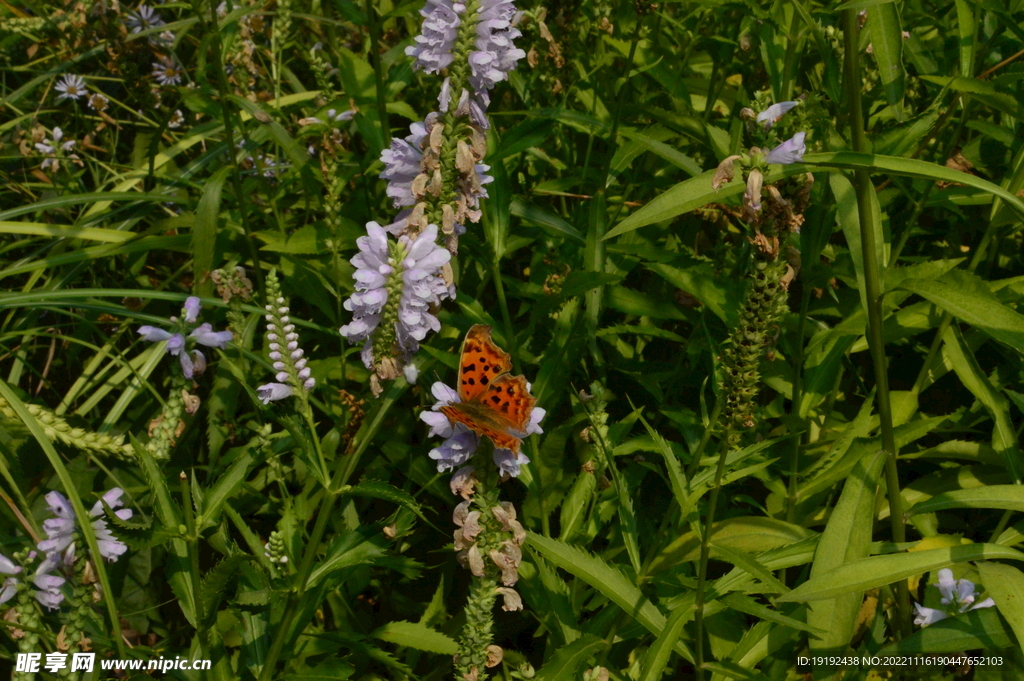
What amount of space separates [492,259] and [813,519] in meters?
1.47

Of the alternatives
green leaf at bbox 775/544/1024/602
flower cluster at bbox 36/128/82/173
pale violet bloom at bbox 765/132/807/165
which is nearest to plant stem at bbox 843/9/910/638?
pale violet bloom at bbox 765/132/807/165

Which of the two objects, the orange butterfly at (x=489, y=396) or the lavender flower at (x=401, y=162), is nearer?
the orange butterfly at (x=489, y=396)

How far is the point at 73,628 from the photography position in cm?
212

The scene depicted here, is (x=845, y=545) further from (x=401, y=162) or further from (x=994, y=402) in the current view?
(x=401, y=162)

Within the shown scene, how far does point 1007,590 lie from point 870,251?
919mm

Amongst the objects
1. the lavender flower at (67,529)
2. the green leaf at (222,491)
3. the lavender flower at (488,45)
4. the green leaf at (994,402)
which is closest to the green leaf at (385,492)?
the green leaf at (222,491)

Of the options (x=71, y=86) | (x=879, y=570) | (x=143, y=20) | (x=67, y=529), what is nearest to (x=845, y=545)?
(x=879, y=570)

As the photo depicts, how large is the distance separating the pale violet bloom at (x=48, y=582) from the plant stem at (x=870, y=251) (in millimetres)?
2426

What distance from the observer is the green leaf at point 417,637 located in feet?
8.14

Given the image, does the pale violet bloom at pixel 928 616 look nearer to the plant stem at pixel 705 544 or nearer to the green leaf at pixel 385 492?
the plant stem at pixel 705 544

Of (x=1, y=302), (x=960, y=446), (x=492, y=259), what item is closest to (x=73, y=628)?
(x=1, y=302)

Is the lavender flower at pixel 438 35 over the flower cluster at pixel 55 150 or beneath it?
over

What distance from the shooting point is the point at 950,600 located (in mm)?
2521

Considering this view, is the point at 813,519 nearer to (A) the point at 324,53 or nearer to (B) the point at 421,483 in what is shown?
(B) the point at 421,483
